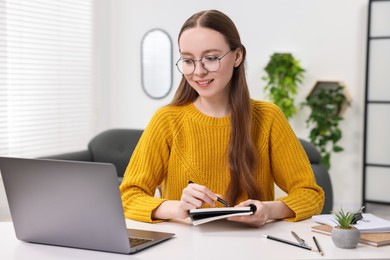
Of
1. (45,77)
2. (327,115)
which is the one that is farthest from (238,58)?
(45,77)

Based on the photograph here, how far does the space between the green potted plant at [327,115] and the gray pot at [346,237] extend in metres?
3.96

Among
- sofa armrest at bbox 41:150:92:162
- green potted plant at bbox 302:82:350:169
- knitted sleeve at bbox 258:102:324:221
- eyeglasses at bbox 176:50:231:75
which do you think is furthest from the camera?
green potted plant at bbox 302:82:350:169

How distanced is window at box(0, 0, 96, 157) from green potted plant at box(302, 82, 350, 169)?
7.51 feet

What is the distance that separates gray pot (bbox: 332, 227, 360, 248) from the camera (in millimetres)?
1653

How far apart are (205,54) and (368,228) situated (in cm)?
80

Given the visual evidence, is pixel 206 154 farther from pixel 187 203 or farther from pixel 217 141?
pixel 187 203

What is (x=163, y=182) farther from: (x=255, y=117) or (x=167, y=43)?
(x=167, y=43)

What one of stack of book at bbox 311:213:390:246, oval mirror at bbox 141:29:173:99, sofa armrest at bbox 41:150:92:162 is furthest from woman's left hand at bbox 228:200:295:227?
oval mirror at bbox 141:29:173:99

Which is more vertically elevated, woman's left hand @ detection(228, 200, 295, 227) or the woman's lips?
the woman's lips

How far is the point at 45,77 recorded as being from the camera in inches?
218

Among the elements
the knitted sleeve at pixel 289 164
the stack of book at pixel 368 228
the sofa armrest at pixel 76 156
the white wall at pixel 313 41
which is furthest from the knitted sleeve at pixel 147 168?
the white wall at pixel 313 41

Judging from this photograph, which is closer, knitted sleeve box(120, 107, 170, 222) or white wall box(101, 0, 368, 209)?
knitted sleeve box(120, 107, 170, 222)

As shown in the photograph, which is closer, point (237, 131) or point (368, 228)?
point (368, 228)

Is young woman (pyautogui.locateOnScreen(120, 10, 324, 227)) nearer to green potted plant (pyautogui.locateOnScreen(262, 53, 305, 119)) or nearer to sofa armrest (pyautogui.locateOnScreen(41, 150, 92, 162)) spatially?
sofa armrest (pyautogui.locateOnScreen(41, 150, 92, 162))
